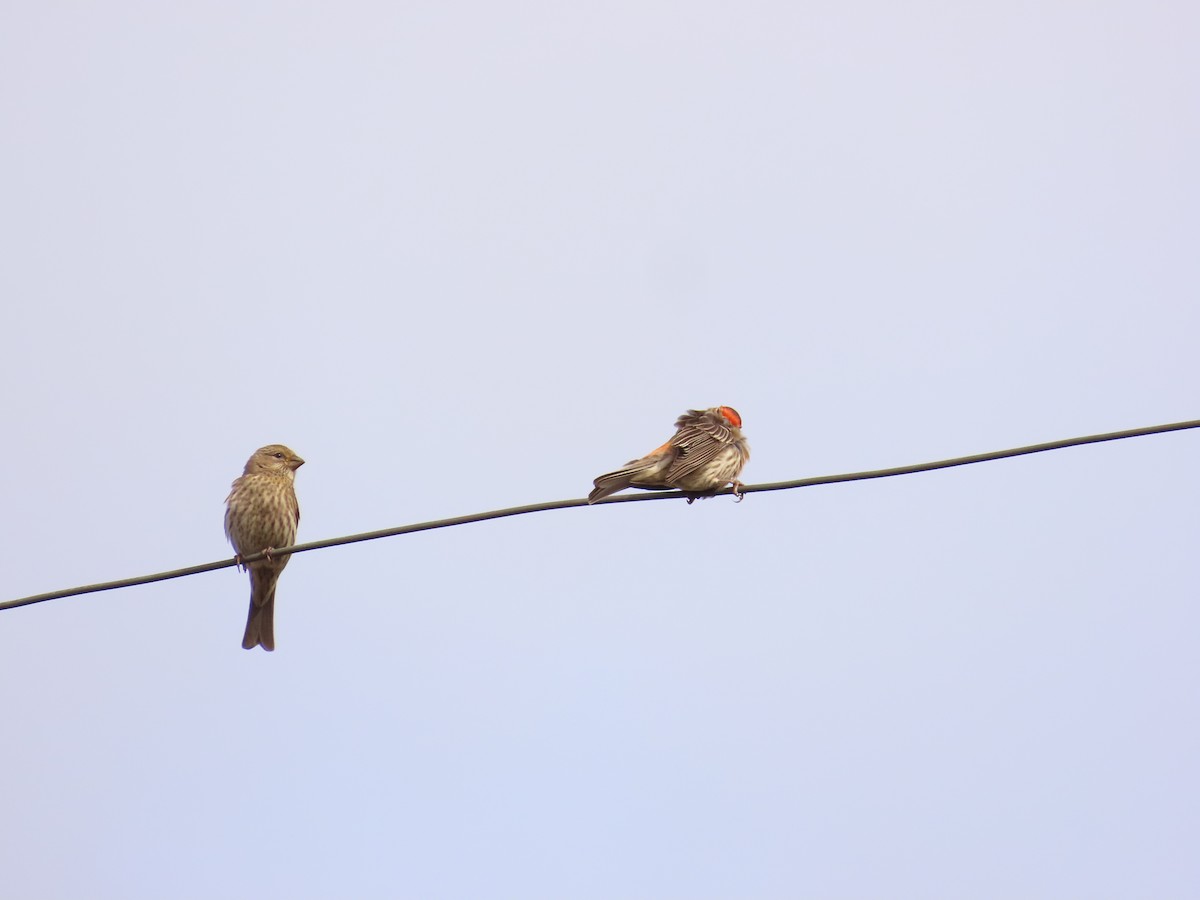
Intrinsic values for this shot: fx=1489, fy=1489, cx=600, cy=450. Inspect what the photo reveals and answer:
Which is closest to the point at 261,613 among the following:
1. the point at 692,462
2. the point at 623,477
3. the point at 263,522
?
the point at 263,522

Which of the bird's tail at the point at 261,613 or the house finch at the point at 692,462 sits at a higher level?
the house finch at the point at 692,462

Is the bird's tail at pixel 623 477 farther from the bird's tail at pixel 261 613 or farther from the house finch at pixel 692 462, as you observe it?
the bird's tail at pixel 261 613

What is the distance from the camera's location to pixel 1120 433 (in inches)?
296

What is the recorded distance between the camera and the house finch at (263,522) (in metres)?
12.0

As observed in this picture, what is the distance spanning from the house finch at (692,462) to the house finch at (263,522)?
9.20 feet

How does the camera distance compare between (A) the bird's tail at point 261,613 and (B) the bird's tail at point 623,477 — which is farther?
(A) the bird's tail at point 261,613

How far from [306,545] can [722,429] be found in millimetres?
4572

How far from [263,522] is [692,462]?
11.5 ft

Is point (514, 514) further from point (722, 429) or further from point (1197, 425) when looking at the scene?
point (722, 429)

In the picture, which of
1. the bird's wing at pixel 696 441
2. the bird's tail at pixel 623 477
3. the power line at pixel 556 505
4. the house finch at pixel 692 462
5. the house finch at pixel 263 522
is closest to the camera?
the power line at pixel 556 505

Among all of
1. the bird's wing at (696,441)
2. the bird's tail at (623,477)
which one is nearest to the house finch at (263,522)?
the bird's tail at (623,477)

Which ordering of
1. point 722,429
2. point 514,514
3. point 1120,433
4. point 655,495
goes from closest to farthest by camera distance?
point 1120,433
point 514,514
point 655,495
point 722,429

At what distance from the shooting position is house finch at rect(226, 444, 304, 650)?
12.0 m

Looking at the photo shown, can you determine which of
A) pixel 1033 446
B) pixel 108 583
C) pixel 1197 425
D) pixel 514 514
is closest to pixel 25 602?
pixel 108 583
